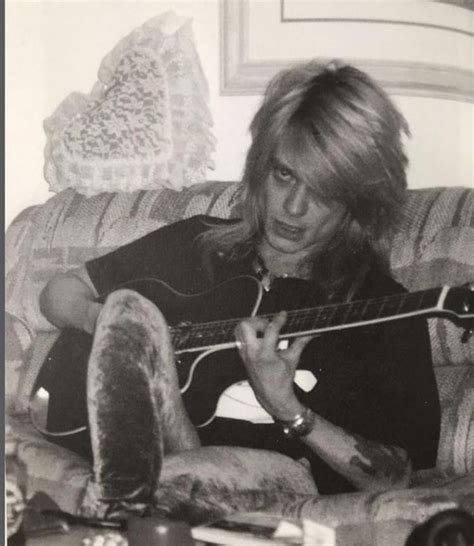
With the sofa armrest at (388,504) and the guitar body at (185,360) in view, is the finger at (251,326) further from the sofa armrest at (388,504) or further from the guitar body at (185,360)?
the sofa armrest at (388,504)

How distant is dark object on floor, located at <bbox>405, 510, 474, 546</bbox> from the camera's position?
133 centimetres

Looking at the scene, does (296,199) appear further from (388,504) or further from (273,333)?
(388,504)

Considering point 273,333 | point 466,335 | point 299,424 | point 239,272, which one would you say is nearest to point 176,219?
point 239,272

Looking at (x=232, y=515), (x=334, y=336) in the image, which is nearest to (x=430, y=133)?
(x=334, y=336)

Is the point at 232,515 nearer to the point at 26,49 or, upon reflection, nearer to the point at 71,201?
the point at 71,201

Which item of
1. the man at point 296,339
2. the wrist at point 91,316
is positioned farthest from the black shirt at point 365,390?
the wrist at point 91,316

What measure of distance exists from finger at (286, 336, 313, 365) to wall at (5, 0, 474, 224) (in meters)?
0.30

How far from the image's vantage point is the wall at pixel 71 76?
1.51 m

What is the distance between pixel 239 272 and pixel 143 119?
1.00ft

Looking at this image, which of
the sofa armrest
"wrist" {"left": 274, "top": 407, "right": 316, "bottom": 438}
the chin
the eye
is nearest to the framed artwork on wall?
the eye

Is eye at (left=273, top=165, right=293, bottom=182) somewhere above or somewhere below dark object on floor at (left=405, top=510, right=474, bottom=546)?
above

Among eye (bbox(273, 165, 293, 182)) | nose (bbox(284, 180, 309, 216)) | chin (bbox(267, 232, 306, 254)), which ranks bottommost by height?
chin (bbox(267, 232, 306, 254))

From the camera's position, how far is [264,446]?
4.71ft

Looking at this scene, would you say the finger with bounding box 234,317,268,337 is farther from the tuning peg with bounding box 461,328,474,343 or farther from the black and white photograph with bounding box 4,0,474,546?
the tuning peg with bounding box 461,328,474,343
